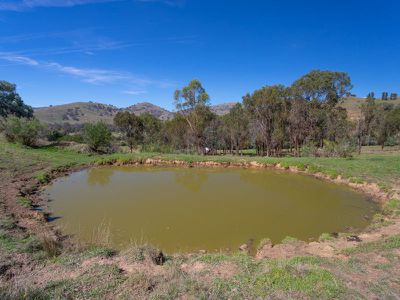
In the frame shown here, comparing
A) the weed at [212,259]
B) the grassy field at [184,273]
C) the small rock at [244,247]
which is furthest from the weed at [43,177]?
the weed at [212,259]

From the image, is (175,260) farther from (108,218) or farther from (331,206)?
(331,206)

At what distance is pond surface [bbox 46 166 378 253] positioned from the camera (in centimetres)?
771

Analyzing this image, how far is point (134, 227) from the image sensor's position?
8258mm

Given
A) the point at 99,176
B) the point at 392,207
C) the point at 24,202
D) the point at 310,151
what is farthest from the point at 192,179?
the point at 310,151

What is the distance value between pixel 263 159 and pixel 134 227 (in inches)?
574

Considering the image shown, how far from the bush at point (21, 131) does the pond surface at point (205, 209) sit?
11.1 m

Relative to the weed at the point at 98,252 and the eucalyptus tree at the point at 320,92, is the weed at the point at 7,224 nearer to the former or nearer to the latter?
the weed at the point at 98,252

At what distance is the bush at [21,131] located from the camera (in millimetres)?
22812

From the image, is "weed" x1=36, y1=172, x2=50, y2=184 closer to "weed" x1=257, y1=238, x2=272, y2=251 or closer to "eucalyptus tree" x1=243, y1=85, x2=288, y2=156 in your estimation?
"weed" x1=257, y1=238, x2=272, y2=251

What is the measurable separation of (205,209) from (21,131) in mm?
21650

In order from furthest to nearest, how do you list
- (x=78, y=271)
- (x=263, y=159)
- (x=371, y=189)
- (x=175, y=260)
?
(x=263, y=159) → (x=371, y=189) → (x=175, y=260) → (x=78, y=271)

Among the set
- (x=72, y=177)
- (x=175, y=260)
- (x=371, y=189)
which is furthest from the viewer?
(x=72, y=177)

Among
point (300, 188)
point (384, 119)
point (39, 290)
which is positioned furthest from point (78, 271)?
point (384, 119)

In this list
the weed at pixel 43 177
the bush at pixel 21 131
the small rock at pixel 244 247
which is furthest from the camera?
the bush at pixel 21 131
